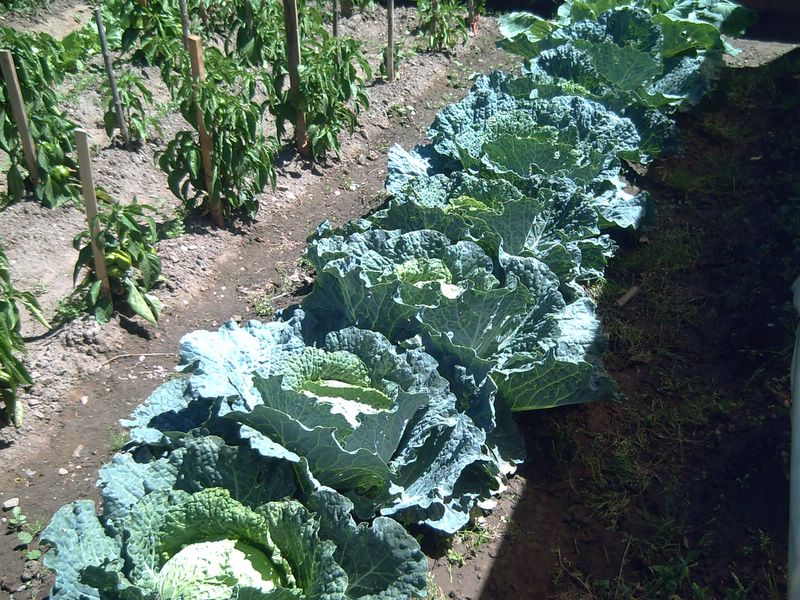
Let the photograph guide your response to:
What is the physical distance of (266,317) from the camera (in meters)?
4.52

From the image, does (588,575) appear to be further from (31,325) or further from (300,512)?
(31,325)

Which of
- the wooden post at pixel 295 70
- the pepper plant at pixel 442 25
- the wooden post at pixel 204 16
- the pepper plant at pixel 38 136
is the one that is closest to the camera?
the pepper plant at pixel 38 136

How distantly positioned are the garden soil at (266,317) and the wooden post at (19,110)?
28cm

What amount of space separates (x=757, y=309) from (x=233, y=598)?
12.3 ft

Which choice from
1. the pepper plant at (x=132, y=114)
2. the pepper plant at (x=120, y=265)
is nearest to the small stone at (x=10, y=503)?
the pepper plant at (x=120, y=265)

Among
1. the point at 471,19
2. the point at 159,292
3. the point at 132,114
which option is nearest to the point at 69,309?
the point at 159,292

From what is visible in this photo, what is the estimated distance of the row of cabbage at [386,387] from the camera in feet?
8.45

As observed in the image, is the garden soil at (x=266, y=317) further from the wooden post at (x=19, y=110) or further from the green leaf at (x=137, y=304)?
the wooden post at (x=19, y=110)

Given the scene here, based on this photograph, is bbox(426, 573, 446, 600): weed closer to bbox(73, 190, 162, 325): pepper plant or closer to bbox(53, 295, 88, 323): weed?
bbox(73, 190, 162, 325): pepper plant

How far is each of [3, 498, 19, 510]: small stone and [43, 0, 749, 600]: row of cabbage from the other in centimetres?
72

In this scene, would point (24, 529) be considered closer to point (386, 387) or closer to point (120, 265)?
point (120, 265)

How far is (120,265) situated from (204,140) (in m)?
1.13

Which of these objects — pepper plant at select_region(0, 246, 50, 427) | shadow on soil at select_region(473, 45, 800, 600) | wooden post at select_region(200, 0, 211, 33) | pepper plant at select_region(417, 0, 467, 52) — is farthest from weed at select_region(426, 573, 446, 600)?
pepper plant at select_region(417, 0, 467, 52)

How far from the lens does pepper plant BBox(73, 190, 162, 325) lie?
409 cm
